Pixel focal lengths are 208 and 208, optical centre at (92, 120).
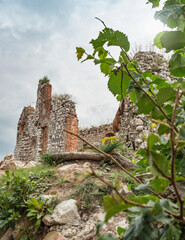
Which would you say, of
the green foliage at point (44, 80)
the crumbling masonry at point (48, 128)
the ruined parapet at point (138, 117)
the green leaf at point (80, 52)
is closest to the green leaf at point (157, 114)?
the green leaf at point (80, 52)

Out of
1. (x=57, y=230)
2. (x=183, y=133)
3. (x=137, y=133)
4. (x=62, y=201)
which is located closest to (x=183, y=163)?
(x=183, y=133)

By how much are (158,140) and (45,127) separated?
34.0 feet

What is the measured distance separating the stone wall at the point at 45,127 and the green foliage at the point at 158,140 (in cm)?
832

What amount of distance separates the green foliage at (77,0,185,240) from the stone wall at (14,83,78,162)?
8325 mm

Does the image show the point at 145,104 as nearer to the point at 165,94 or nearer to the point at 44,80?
the point at 165,94

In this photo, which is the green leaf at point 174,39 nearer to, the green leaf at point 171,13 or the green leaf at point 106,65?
the green leaf at point 171,13

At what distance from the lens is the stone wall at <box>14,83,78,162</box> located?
9445 mm

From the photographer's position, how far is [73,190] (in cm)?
274

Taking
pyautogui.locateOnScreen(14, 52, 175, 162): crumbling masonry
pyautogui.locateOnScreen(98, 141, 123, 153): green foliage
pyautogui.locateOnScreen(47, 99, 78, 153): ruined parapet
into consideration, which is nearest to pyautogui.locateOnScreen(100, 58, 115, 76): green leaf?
pyautogui.locateOnScreen(98, 141, 123, 153): green foliage

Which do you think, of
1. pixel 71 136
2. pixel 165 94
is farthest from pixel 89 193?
pixel 71 136

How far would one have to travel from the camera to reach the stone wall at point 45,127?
9.45 m

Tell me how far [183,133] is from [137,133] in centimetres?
422

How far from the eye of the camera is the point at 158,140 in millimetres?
667

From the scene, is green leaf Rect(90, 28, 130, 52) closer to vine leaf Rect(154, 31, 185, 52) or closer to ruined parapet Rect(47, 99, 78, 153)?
vine leaf Rect(154, 31, 185, 52)
